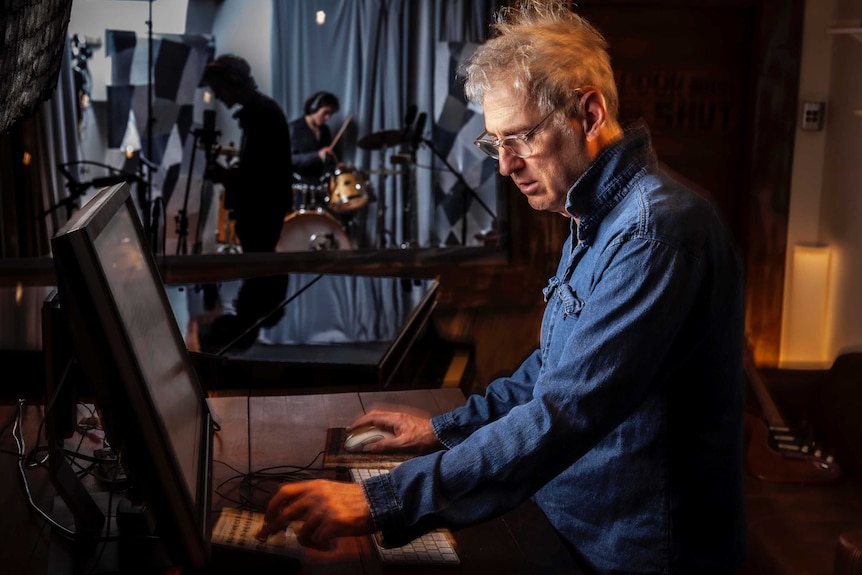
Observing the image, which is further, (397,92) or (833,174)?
(397,92)

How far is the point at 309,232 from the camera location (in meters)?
6.25

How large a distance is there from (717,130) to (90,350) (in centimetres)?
479

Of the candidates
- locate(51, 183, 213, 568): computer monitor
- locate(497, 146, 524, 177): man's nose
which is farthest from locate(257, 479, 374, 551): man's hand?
locate(497, 146, 524, 177): man's nose

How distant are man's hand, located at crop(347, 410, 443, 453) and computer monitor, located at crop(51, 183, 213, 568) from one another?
0.57m

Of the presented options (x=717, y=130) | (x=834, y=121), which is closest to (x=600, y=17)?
(x=717, y=130)

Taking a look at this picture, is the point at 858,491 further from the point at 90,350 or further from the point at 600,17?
the point at 600,17

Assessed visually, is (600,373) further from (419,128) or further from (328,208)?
(328,208)

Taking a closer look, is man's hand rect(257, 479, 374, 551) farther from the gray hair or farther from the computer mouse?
the gray hair

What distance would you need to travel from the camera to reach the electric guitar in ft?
9.25

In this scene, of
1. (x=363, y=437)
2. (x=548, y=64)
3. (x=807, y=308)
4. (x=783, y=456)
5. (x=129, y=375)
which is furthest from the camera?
(x=807, y=308)

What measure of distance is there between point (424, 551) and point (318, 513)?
0.57 ft

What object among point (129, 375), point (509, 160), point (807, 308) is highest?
point (509, 160)

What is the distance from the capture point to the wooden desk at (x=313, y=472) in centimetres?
124

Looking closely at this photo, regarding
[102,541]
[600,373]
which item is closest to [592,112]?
[600,373]
